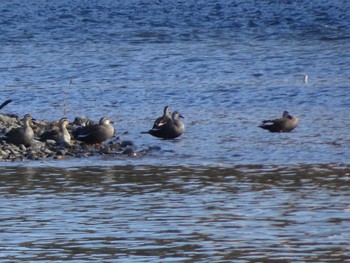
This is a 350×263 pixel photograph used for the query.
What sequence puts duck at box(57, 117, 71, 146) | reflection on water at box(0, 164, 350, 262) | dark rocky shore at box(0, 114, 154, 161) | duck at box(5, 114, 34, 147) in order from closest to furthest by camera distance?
reflection on water at box(0, 164, 350, 262)
dark rocky shore at box(0, 114, 154, 161)
duck at box(5, 114, 34, 147)
duck at box(57, 117, 71, 146)

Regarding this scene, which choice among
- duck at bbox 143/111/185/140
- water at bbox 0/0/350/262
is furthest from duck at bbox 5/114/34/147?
duck at bbox 143/111/185/140

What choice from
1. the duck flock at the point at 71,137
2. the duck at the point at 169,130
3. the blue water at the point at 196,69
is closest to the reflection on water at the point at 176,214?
the duck flock at the point at 71,137

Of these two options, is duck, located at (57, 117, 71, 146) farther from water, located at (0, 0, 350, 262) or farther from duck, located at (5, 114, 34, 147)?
water, located at (0, 0, 350, 262)

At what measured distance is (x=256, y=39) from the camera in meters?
36.2

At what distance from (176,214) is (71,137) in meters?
7.13

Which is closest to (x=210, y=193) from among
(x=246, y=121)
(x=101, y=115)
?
(x=246, y=121)

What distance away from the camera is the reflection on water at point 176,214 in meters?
10.1

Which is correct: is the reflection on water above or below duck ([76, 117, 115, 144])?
above

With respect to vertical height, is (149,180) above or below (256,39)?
above

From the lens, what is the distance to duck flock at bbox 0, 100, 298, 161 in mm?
17312

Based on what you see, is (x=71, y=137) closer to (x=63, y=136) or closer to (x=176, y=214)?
(x=63, y=136)

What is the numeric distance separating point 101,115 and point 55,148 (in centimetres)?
562

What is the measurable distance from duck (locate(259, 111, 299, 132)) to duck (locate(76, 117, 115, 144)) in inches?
111

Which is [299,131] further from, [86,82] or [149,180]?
[86,82]
